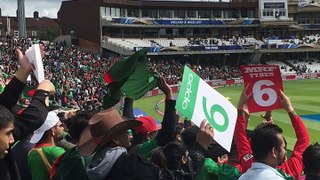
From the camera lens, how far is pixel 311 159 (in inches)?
158

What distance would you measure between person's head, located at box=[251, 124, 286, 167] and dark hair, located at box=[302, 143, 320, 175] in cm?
39

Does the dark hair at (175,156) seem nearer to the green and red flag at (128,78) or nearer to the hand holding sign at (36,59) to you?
the green and red flag at (128,78)

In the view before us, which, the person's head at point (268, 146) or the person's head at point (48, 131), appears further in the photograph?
the person's head at point (48, 131)

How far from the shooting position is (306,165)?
4062mm

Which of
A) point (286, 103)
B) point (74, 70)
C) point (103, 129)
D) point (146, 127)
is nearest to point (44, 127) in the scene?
point (146, 127)

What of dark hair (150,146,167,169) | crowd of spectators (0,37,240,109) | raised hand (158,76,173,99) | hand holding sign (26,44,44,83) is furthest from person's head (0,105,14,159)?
crowd of spectators (0,37,240,109)

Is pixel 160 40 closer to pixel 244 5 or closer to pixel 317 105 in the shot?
pixel 244 5

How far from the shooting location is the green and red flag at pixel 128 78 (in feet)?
14.0

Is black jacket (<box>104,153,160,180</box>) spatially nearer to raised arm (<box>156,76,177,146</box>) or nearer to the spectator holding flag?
the spectator holding flag

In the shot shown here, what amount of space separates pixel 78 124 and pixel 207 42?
214ft

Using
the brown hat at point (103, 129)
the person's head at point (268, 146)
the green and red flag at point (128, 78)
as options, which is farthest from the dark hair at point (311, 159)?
the green and red flag at point (128, 78)

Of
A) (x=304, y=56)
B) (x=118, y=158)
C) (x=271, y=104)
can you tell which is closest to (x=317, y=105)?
(x=271, y=104)

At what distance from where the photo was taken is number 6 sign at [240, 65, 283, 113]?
492 centimetres

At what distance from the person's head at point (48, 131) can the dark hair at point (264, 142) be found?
223 cm
